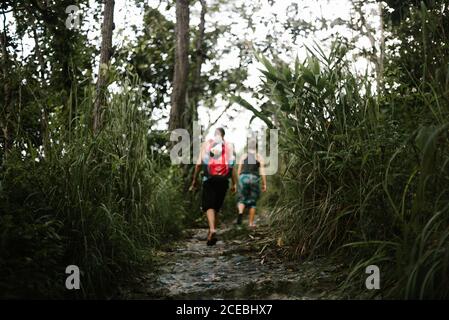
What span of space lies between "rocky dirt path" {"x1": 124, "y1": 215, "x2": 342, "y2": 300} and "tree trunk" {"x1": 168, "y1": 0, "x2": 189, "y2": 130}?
382cm

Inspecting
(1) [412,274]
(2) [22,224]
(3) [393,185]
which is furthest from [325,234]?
(2) [22,224]

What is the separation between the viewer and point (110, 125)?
4.16 meters

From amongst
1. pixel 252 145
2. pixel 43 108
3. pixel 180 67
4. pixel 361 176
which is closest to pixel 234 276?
pixel 361 176

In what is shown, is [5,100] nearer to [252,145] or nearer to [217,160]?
[217,160]

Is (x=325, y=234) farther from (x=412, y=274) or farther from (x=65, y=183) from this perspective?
(x=65, y=183)

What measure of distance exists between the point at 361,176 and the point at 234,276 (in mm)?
1333

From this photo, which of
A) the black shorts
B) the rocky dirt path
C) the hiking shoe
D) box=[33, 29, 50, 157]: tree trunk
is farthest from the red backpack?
box=[33, 29, 50, 157]: tree trunk

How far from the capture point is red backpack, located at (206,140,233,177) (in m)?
5.90

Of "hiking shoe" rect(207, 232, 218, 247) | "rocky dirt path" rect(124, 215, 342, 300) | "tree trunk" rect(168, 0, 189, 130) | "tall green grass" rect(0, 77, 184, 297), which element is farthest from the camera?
"tree trunk" rect(168, 0, 189, 130)

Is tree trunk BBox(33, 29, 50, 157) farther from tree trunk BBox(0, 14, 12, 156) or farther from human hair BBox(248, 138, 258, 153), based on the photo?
human hair BBox(248, 138, 258, 153)

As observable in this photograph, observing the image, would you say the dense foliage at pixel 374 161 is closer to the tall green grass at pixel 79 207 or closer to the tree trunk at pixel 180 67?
the tall green grass at pixel 79 207

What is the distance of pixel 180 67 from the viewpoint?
Answer: 8812 mm

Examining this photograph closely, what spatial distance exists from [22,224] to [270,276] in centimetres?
192

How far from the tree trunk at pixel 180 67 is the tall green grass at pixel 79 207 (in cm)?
399
